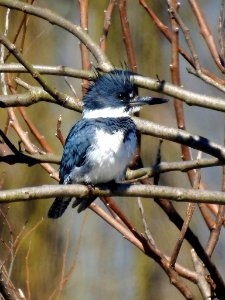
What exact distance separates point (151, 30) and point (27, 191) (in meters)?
4.45

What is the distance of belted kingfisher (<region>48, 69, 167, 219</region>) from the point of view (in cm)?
360

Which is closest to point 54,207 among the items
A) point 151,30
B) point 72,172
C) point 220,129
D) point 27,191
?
point 72,172

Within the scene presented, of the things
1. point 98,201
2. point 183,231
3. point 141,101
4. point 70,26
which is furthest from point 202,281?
point 98,201

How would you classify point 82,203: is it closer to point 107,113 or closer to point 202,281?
point 107,113

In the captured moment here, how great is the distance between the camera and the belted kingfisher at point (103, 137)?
3.60m

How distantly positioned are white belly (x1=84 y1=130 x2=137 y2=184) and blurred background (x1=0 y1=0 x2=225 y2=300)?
9.20 feet

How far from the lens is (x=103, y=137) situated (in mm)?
3666

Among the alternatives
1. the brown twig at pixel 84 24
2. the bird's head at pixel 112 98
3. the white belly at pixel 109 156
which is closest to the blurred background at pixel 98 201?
the bird's head at pixel 112 98

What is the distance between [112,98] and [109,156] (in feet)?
1.33

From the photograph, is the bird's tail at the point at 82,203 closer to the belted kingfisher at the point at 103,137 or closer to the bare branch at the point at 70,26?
the belted kingfisher at the point at 103,137

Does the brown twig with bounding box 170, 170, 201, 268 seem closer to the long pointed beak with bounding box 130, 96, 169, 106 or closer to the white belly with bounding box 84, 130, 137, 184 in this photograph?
the white belly with bounding box 84, 130, 137, 184

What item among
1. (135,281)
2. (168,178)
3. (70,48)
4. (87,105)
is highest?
(70,48)

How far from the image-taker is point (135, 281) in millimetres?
7281

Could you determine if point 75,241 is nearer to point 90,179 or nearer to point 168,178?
point 168,178
